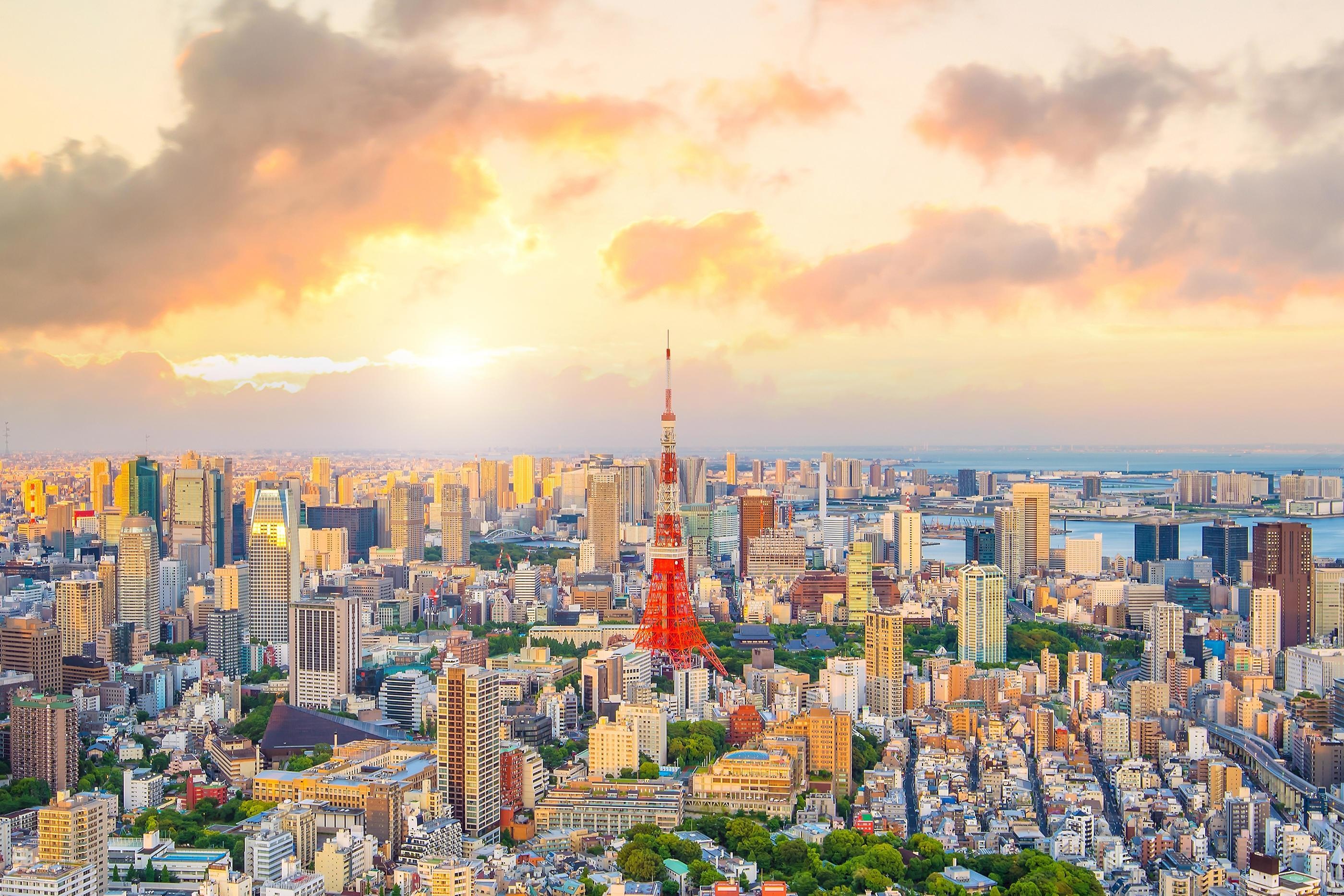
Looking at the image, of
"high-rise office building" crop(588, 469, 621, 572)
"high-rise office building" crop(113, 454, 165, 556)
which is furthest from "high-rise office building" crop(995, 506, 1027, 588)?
"high-rise office building" crop(113, 454, 165, 556)

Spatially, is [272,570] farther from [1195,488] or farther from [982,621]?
[1195,488]

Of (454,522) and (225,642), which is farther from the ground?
(454,522)

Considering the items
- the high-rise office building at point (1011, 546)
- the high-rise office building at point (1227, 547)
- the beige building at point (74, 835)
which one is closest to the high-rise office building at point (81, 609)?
the beige building at point (74, 835)

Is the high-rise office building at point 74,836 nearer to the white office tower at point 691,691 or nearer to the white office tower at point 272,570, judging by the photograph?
the white office tower at point 691,691

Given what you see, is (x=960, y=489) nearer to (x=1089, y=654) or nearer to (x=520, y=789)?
(x=1089, y=654)

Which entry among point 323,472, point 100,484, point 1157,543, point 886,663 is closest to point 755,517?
point 1157,543

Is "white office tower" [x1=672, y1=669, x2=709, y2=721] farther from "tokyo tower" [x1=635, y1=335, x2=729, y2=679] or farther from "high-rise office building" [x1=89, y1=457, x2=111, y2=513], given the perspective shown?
"high-rise office building" [x1=89, y1=457, x2=111, y2=513]
